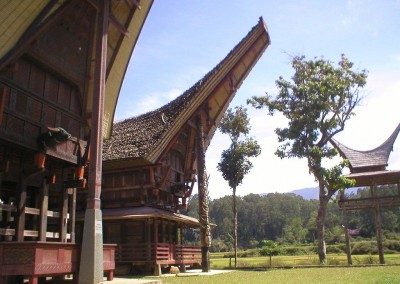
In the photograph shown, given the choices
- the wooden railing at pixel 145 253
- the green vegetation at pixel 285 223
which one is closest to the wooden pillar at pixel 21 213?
the wooden railing at pixel 145 253

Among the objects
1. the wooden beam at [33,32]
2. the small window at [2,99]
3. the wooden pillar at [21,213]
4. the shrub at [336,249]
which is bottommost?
the shrub at [336,249]

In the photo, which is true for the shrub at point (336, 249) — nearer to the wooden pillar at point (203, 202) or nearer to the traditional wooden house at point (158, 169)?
the traditional wooden house at point (158, 169)

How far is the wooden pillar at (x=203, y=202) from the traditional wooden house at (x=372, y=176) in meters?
11.0

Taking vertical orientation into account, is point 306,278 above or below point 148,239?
below

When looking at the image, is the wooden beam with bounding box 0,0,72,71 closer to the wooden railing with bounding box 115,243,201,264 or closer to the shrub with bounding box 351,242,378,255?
the wooden railing with bounding box 115,243,201,264

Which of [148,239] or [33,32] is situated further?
[148,239]

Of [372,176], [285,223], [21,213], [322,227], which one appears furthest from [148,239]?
[285,223]

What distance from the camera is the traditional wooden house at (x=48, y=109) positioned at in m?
10.2

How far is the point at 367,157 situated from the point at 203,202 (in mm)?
15676

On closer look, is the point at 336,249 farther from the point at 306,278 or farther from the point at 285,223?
the point at 285,223

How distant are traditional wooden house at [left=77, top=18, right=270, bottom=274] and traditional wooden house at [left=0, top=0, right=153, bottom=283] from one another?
582cm

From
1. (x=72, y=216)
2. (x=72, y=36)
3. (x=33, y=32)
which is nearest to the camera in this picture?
(x=33, y=32)

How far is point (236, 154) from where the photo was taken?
2952 cm

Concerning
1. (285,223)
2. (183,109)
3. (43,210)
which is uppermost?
(183,109)
